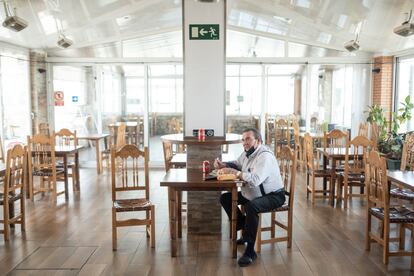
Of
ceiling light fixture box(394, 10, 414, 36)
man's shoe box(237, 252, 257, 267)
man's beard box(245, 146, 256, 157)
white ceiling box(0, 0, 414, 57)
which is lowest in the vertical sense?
man's shoe box(237, 252, 257, 267)

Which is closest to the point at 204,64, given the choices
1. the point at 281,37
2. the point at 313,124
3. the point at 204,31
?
the point at 204,31

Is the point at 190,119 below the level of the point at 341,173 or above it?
above

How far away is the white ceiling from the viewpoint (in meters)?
6.24

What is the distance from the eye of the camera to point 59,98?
8.82 metres

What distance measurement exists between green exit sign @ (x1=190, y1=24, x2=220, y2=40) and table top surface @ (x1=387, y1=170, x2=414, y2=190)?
2237 millimetres

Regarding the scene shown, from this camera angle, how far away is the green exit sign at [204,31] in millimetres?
4426

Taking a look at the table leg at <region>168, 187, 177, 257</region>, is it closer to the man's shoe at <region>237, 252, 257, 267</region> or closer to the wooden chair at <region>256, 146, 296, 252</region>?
the man's shoe at <region>237, 252, 257, 267</region>

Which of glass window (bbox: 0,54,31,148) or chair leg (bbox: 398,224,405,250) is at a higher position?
glass window (bbox: 0,54,31,148)

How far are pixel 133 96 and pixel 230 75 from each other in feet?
7.12

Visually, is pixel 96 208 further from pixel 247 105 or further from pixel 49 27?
pixel 247 105

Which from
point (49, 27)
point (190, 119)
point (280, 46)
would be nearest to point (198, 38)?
point (190, 119)

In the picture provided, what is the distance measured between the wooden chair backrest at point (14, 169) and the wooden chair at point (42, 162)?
44.3 inches

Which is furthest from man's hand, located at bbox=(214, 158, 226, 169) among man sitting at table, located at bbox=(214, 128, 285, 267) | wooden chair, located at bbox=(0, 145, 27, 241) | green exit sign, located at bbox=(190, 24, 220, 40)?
wooden chair, located at bbox=(0, 145, 27, 241)

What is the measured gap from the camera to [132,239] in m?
4.30
